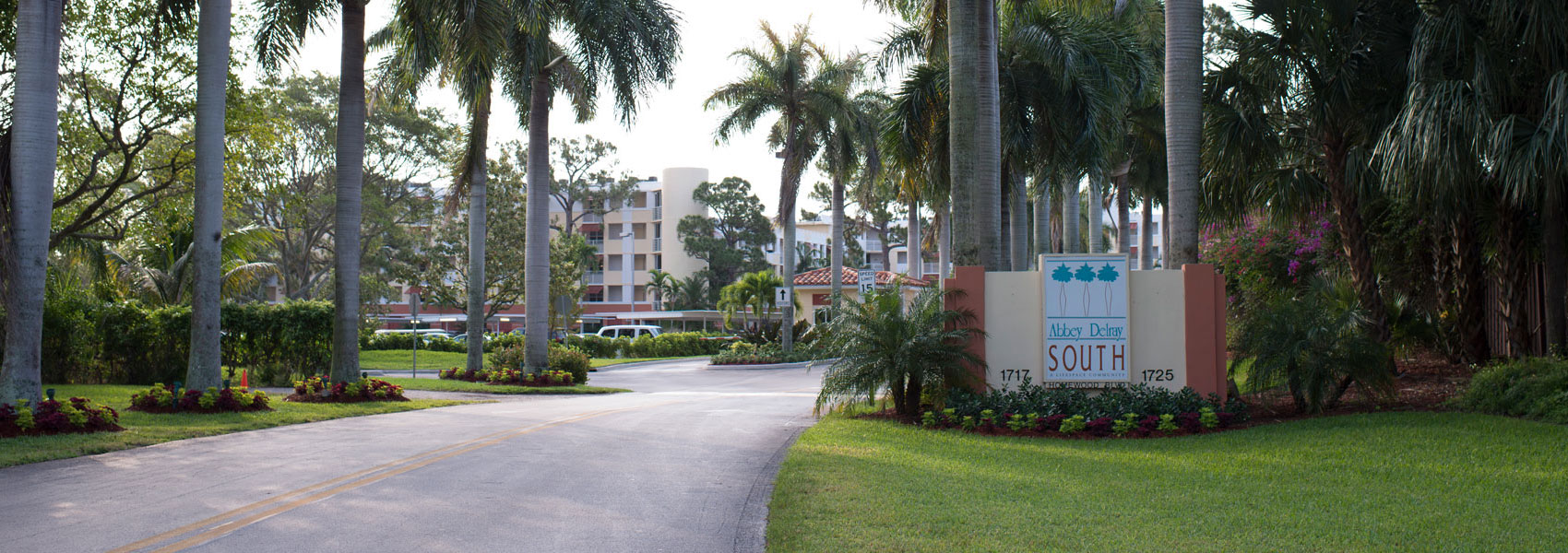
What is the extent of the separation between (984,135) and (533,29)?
907 cm

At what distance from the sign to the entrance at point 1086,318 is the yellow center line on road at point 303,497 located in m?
6.99

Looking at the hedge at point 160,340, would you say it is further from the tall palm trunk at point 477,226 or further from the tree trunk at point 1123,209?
the tree trunk at point 1123,209

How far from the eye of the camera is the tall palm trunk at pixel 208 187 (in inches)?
602

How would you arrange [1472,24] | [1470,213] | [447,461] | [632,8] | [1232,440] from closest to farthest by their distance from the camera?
[447,461]
[1232,440]
[1472,24]
[1470,213]
[632,8]

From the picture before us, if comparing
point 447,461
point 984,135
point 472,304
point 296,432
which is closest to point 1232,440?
point 984,135

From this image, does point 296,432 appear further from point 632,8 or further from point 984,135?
point 632,8

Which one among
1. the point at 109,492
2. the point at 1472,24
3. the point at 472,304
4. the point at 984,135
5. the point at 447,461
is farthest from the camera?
the point at 472,304

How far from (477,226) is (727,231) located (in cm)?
4646

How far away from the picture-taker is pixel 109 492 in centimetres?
829

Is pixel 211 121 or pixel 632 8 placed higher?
pixel 632 8

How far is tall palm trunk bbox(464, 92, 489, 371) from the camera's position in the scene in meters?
24.3

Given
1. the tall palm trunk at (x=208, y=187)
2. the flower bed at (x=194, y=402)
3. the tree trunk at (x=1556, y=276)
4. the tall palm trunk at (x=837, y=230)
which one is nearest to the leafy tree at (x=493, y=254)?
the tall palm trunk at (x=837, y=230)

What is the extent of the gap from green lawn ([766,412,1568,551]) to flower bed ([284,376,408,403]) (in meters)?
9.81

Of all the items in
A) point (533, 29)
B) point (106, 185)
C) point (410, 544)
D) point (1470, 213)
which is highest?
point (533, 29)
